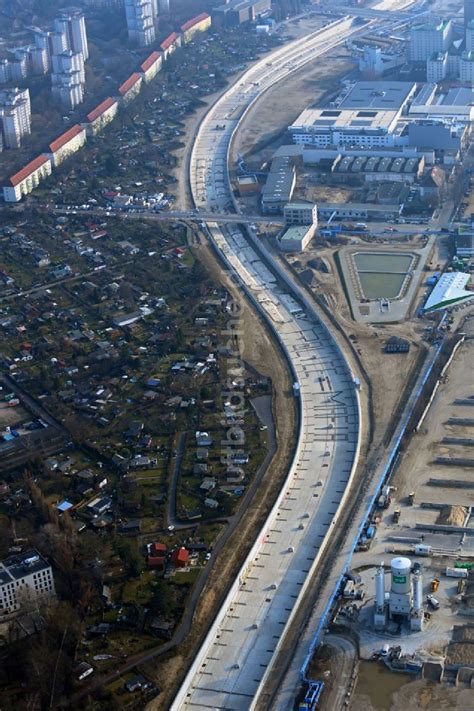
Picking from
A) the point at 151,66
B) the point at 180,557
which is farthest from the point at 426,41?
the point at 180,557

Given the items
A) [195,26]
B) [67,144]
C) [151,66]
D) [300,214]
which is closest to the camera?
[300,214]

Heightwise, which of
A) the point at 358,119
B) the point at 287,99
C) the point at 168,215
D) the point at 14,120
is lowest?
the point at 287,99

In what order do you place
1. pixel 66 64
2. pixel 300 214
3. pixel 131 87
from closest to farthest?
pixel 300 214 < pixel 131 87 < pixel 66 64

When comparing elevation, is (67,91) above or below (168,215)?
above

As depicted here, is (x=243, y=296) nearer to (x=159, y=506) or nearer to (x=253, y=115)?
(x=159, y=506)

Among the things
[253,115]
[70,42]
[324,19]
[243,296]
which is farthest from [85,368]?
[324,19]

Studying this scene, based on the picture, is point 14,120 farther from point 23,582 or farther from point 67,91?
point 23,582

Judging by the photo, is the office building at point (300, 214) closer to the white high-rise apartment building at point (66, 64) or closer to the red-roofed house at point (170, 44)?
the white high-rise apartment building at point (66, 64)
